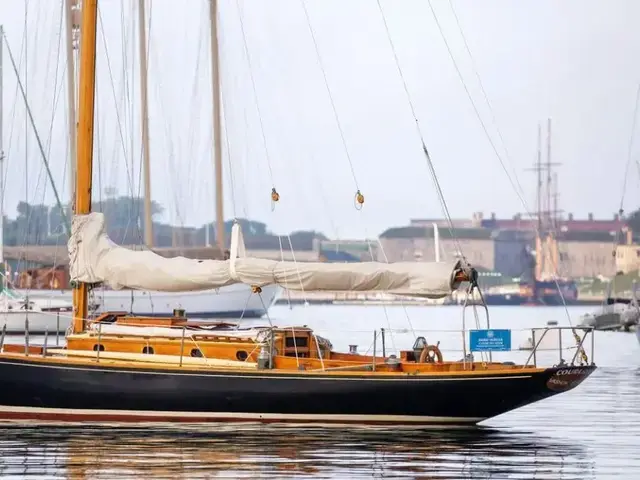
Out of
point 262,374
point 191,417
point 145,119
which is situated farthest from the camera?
point 145,119

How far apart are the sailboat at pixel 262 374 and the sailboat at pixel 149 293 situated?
39.2 metres

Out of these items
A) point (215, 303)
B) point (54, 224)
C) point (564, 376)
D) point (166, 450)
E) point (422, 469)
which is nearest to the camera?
point (422, 469)

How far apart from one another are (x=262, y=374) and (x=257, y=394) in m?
0.52

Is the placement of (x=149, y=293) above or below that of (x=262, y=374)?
above

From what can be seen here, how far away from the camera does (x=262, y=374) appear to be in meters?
31.4

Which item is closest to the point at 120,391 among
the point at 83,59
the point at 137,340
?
the point at 137,340

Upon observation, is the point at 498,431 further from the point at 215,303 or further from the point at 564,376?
the point at 215,303

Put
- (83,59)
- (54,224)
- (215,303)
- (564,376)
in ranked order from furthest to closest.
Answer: (215,303) < (54,224) < (83,59) < (564,376)

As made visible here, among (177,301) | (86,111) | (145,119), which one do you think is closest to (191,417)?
(86,111)

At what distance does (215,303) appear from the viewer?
104 metres

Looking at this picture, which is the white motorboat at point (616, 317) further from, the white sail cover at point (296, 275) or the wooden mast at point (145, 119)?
the white sail cover at point (296, 275)

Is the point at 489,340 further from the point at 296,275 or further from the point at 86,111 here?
the point at 86,111

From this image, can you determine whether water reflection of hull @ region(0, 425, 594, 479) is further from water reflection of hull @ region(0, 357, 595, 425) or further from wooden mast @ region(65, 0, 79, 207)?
wooden mast @ region(65, 0, 79, 207)

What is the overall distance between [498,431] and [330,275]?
5.04 metres
